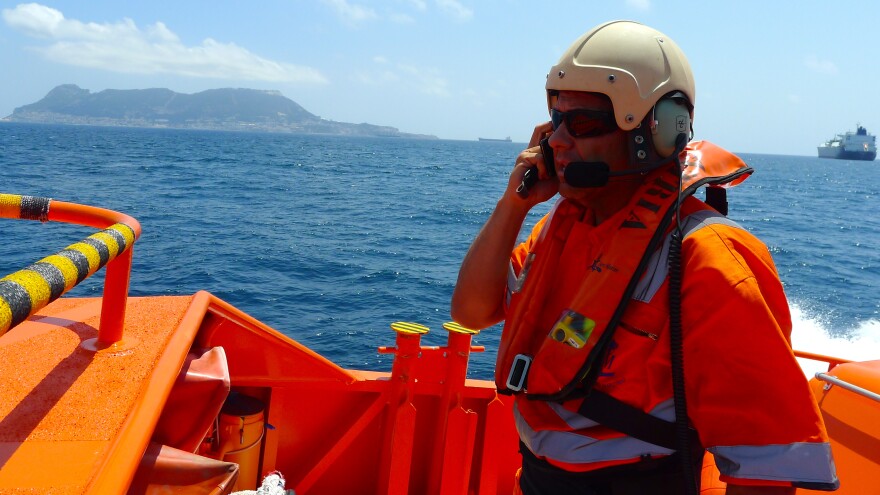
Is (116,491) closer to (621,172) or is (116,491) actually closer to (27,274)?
(27,274)

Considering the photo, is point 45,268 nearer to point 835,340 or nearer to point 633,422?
point 633,422

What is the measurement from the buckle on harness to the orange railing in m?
1.09

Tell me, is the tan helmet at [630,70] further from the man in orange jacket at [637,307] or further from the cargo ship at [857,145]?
the cargo ship at [857,145]

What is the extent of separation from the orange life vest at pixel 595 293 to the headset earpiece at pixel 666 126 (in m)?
0.06

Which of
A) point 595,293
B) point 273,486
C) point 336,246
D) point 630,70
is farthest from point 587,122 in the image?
point 336,246

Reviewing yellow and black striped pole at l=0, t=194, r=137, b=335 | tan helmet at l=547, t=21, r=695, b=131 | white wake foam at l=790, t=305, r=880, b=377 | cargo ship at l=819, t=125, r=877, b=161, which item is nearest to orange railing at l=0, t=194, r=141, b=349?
yellow and black striped pole at l=0, t=194, r=137, b=335

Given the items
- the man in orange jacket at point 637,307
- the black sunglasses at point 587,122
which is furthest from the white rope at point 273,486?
the black sunglasses at point 587,122

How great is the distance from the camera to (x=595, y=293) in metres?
1.71

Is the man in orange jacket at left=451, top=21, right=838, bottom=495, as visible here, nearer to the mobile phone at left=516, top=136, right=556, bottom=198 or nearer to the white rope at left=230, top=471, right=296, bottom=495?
the mobile phone at left=516, top=136, right=556, bottom=198

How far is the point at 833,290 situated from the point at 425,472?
17.5m

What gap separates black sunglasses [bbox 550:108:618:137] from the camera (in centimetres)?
186

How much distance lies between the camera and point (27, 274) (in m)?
1.45

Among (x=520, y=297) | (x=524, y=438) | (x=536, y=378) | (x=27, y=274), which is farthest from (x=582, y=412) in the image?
(x=27, y=274)

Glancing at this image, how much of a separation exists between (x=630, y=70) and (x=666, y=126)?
17 cm
